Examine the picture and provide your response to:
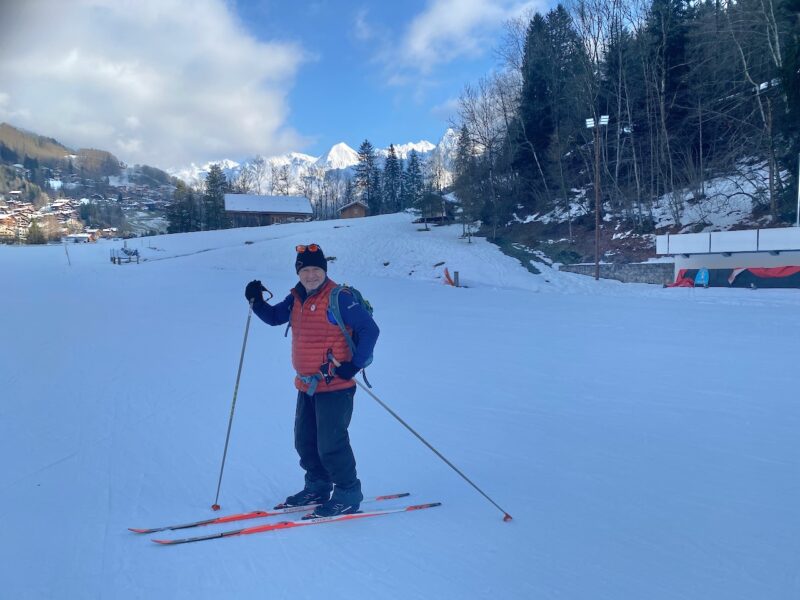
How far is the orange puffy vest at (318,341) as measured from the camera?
3.18m

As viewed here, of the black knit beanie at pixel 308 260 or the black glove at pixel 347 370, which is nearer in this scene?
the black glove at pixel 347 370

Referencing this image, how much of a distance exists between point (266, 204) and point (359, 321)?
203ft

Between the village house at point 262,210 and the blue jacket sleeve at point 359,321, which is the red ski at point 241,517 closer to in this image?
the blue jacket sleeve at point 359,321

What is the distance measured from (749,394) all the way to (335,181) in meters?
108

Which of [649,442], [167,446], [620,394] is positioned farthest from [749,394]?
[167,446]

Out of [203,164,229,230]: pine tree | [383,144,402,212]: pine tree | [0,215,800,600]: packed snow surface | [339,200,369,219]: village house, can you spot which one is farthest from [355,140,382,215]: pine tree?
[0,215,800,600]: packed snow surface

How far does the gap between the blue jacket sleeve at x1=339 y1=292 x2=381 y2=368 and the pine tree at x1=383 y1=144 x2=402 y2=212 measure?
71495 millimetres

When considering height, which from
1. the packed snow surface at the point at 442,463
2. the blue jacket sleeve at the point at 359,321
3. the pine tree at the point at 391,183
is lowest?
the packed snow surface at the point at 442,463

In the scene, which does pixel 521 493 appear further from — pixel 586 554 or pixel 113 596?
pixel 113 596

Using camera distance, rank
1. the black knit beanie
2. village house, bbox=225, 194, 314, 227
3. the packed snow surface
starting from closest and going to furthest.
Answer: the packed snow surface, the black knit beanie, village house, bbox=225, 194, 314, 227

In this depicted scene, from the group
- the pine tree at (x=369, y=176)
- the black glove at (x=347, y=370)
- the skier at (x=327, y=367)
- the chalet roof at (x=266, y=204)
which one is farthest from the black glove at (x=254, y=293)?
the pine tree at (x=369, y=176)

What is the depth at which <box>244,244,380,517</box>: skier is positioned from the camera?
3.16 metres

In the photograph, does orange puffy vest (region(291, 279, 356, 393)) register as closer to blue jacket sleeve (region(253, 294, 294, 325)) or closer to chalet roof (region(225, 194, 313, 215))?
blue jacket sleeve (region(253, 294, 294, 325))

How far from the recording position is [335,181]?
108688 mm
